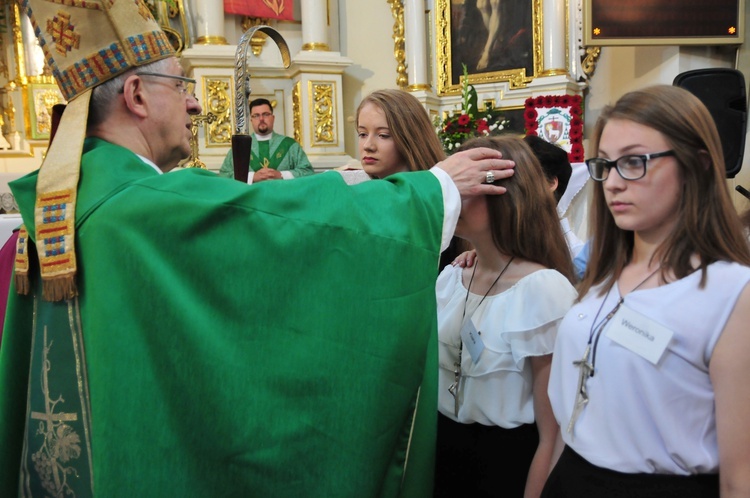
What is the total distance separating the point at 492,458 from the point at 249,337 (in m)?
0.69

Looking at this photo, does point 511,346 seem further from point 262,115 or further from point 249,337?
point 262,115

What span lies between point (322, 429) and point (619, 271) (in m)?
0.73

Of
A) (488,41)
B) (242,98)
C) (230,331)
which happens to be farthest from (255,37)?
(230,331)

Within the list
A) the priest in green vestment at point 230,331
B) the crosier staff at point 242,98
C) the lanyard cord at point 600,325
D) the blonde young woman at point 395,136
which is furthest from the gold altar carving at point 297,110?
the lanyard cord at point 600,325

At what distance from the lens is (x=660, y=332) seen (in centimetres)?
128

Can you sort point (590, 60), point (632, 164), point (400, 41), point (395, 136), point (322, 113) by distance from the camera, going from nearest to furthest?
point (632, 164)
point (395, 136)
point (322, 113)
point (590, 60)
point (400, 41)

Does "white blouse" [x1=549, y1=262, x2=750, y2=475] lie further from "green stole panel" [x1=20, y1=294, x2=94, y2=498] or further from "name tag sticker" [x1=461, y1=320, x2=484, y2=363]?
"green stole panel" [x1=20, y1=294, x2=94, y2=498]

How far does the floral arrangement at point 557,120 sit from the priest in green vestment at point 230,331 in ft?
13.0

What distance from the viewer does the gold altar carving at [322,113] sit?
695 cm

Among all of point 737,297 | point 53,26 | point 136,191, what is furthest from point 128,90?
point 737,297

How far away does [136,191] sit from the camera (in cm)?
157

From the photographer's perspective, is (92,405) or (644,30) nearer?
(92,405)

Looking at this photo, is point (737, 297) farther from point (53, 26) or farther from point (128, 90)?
point (53, 26)

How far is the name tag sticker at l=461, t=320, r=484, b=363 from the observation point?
5.68 ft
